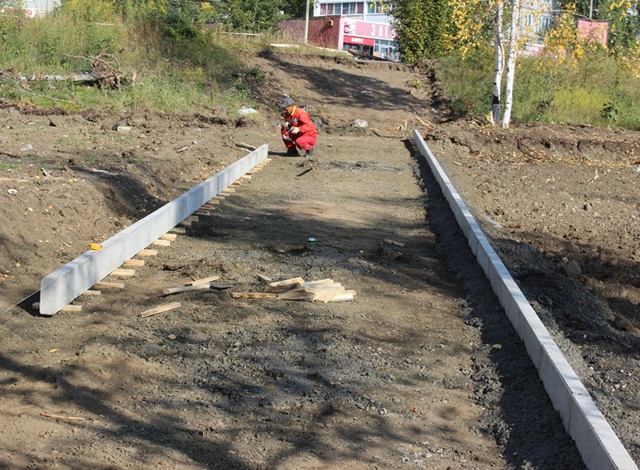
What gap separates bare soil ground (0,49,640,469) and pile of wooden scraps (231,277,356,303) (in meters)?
0.10

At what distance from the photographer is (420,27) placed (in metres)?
37.1

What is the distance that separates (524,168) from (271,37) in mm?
22602

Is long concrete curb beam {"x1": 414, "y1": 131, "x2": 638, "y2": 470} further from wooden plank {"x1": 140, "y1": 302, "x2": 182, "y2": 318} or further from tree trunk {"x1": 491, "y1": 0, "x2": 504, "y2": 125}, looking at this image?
tree trunk {"x1": 491, "y1": 0, "x2": 504, "y2": 125}

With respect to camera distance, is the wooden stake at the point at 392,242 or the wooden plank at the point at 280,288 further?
the wooden stake at the point at 392,242

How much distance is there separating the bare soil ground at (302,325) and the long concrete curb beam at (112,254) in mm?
166

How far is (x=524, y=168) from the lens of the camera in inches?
664

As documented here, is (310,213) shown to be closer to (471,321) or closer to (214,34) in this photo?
(471,321)

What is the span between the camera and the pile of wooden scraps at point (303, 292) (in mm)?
6754

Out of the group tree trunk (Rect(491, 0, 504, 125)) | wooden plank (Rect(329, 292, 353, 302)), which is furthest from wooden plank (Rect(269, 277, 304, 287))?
tree trunk (Rect(491, 0, 504, 125))

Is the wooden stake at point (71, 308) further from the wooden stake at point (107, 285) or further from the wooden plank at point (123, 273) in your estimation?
the wooden plank at point (123, 273)

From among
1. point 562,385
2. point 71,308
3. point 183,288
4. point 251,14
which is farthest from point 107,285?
point 251,14

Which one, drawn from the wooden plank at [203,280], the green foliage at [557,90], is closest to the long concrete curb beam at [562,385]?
the wooden plank at [203,280]

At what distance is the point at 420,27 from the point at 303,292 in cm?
3232

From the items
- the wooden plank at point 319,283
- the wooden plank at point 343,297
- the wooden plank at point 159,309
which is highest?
the wooden plank at point 319,283
